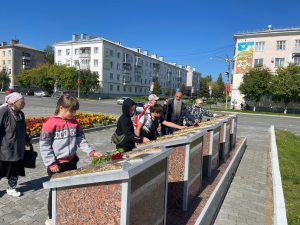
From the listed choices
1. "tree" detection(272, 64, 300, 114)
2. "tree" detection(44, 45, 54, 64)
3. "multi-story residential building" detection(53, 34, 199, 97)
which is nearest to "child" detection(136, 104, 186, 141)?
"tree" detection(272, 64, 300, 114)

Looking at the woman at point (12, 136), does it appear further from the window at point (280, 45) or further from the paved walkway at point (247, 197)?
the window at point (280, 45)

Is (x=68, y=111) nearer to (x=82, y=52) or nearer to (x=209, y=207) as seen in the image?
(x=209, y=207)

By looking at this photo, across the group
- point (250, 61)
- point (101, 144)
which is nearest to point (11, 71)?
point (250, 61)

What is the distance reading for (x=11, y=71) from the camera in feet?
263

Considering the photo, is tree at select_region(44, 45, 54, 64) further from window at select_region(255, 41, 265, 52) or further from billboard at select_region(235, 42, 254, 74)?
window at select_region(255, 41, 265, 52)

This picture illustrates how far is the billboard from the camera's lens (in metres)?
51.6

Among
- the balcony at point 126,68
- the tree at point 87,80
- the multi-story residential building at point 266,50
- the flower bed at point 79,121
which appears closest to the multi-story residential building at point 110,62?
the balcony at point 126,68

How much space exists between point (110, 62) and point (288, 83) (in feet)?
131

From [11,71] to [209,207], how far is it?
8686cm

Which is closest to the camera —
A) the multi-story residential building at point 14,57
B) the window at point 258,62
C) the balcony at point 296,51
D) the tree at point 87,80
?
the balcony at point 296,51

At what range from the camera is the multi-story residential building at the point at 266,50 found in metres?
49.0

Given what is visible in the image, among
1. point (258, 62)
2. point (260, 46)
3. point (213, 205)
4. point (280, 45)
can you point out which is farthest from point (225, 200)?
point (280, 45)

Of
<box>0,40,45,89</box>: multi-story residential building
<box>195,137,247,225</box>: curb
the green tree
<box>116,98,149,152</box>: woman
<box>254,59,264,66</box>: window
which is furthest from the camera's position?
<box>0,40,45,89</box>: multi-story residential building

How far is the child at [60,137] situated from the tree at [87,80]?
55145 millimetres
